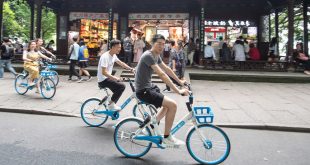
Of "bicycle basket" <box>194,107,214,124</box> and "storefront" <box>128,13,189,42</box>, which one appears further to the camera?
"storefront" <box>128,13,189,42</box>

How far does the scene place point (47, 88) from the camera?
9.94m

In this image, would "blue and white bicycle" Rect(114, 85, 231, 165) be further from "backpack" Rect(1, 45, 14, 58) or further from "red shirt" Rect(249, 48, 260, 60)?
"red shirt" Rect(249, 48, 260, 60)

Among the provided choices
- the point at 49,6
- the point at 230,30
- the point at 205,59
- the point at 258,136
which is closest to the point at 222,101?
the point at 258,136

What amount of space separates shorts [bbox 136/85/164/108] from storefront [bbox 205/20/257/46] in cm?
1617

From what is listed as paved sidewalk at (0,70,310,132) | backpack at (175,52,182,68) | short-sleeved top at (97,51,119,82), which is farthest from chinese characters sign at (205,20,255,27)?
short-sleeved top at (97,51,119,82)

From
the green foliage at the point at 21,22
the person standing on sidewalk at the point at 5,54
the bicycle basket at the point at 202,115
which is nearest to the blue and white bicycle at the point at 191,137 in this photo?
the bicycle basket at the point at 202,115

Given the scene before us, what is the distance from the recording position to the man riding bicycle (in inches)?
199

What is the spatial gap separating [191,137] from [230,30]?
17.0 m

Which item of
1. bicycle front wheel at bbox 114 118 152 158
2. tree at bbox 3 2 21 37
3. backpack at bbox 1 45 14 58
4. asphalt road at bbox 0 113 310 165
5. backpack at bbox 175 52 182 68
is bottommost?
asphalt road at bbox 0 113 310 165

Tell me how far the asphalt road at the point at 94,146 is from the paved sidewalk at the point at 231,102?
0.76 metres

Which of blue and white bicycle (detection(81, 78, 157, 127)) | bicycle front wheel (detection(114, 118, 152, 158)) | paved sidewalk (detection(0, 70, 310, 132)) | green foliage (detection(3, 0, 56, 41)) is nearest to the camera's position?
bicycle front wheel (detection(114, 118, 152, 158))

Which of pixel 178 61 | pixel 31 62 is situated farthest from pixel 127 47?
pixel 31 62

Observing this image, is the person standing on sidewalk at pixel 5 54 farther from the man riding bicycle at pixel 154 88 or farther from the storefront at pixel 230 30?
the storefront at pixel 230 30

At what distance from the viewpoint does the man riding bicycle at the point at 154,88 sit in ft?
16.6
